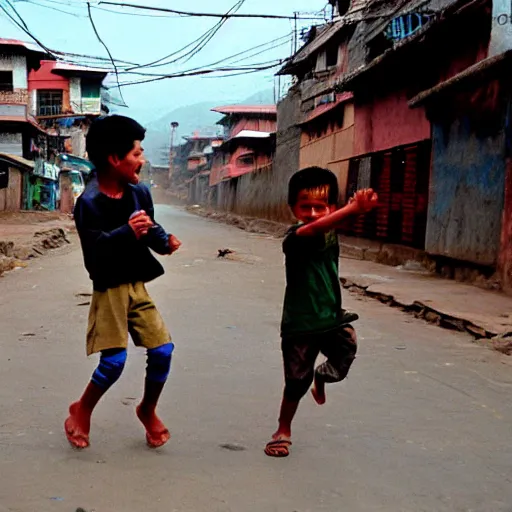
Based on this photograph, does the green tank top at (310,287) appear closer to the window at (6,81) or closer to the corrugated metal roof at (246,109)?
the window at (6,81)

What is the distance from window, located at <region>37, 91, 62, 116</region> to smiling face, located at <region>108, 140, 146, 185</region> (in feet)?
138

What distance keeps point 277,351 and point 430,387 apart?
1.46 metres

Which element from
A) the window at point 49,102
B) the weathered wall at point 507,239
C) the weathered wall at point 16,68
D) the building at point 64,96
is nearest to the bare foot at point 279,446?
the weathered wall at point 507,239

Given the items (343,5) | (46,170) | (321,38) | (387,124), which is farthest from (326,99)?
(46,170)

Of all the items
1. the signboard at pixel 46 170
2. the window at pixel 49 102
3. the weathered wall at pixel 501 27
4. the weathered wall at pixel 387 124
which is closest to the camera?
the weathered wall at pixel 501 27

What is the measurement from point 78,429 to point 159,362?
511 millimetres

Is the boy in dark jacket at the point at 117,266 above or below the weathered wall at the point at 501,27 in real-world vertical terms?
below

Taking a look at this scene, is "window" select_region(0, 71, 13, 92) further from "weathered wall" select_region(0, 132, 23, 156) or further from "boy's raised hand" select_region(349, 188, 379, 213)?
"boy's raised hand" select_region(349, 188, 379, 213)

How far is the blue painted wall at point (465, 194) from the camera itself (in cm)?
866

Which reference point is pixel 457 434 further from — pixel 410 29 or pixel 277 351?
pixel 410 29

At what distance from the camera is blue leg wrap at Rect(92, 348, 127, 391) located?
2.89 metres

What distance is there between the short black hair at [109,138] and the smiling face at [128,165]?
0.02 metres

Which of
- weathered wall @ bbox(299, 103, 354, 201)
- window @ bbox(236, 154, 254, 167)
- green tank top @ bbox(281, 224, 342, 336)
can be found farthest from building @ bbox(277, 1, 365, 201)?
green tank top @ bbox(281, 224, 342, 336)

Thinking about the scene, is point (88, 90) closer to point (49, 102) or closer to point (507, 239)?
point (49, 102)
